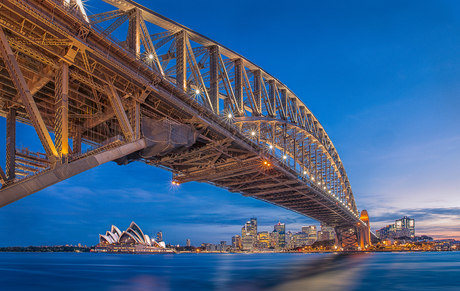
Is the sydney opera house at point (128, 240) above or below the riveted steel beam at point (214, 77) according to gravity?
below

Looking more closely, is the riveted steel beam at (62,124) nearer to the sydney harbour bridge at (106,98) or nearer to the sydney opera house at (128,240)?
the sydney harbour bridge at (106,98)

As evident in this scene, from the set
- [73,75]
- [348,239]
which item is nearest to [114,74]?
[73,75]

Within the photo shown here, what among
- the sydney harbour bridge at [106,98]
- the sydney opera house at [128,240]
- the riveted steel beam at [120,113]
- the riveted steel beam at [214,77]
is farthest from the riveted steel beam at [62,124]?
the sydney opera house at [128,240]

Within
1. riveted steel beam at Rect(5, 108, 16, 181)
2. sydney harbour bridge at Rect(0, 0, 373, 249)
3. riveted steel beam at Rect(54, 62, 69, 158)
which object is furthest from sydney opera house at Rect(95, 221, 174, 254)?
riveted steel beam at Rect(54, 62, 69, 158)

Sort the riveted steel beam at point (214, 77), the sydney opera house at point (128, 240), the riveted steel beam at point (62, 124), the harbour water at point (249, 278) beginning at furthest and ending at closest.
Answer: the sydney opera house at point (128, 240)
the riveted steel beam at point (214, 77)
the harbour water at point (249, 278)
the riveted steel beam at point (62, 124)

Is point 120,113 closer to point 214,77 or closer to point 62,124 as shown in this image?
point 62,124

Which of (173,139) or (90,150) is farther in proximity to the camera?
(173,139)

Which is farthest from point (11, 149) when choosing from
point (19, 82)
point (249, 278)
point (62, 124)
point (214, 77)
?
point (249, 278)

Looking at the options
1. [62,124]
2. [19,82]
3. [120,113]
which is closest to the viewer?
[19,82]

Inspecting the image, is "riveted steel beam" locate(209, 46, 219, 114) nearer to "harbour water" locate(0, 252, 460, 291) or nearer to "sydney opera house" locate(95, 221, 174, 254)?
"harbour water" locate(0, 252, 460, 291)

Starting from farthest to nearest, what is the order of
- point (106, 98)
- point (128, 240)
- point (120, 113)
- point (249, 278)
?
point (128, 240) → point (249, 278) → point (106, 98) → point (120, 113)

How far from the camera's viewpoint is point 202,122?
27219 mm

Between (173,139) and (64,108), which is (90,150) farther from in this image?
(173,139)

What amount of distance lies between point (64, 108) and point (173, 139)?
403 inches
